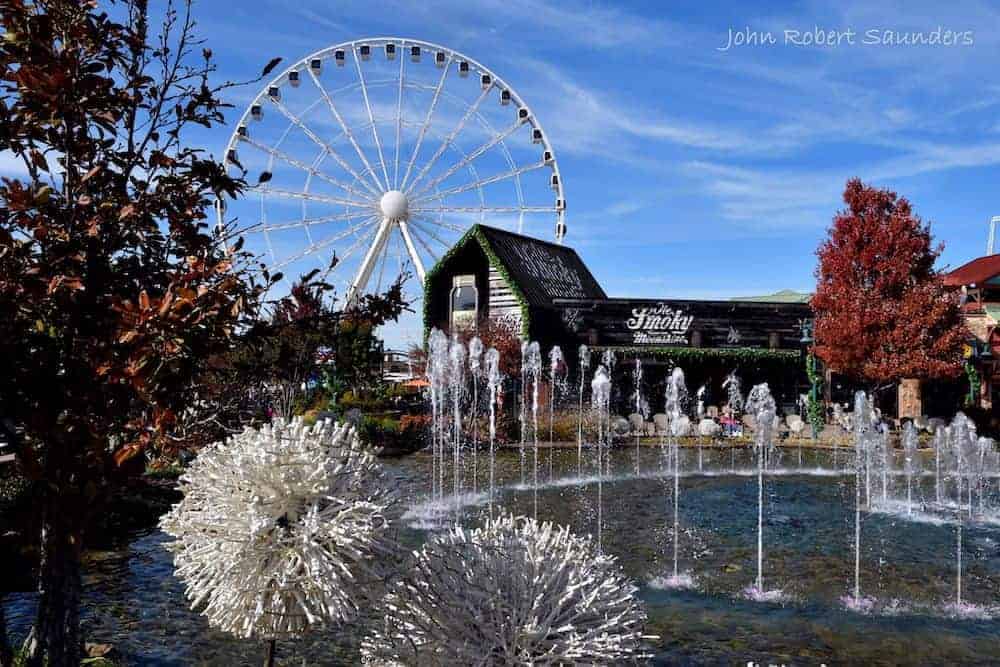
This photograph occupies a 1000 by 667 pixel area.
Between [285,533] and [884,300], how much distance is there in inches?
1092

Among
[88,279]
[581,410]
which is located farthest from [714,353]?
[88,279]

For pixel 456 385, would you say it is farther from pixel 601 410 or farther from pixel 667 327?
pixel 667 327

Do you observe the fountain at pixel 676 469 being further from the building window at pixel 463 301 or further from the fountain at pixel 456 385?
the building window at pixel 463 301

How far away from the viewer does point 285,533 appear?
2.91 metres

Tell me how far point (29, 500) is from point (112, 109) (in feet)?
5.97

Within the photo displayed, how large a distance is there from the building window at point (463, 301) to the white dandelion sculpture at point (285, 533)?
30.4 meters

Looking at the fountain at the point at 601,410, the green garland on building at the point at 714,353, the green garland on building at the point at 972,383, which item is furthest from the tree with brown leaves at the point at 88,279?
the green garland on building at the point at 972,383

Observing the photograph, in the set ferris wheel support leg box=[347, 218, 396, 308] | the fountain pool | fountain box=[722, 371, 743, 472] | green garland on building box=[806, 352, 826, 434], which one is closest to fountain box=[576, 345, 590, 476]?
the fountain pool

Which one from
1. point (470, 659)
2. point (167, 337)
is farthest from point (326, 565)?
point (167, 337)

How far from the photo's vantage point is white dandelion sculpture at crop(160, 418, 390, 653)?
112 inches

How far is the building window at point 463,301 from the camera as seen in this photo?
33.8 m

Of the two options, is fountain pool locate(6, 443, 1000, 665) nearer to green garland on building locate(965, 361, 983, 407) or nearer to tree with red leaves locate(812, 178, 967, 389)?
tree with red leaves locate(812, 178, 967, 389)

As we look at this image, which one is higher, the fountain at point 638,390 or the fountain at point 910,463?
the fountain at point 638,390

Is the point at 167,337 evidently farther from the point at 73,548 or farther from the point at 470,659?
the point at 470,659
